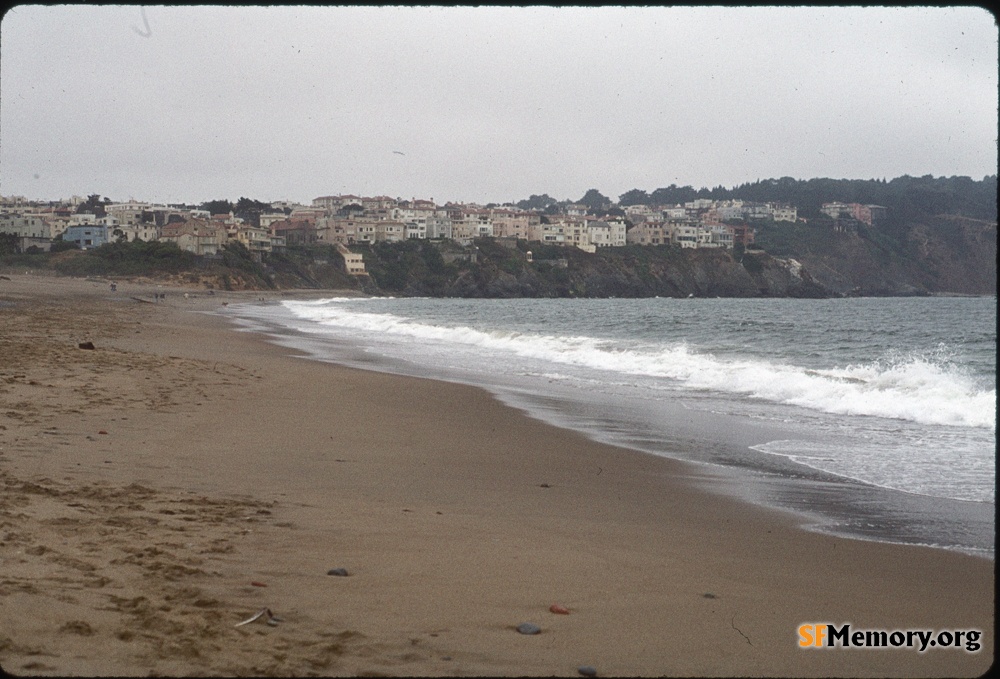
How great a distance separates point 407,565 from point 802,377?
11.9 meters

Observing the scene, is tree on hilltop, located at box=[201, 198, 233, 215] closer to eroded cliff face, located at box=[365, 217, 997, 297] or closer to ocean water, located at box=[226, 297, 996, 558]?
eroded cliff face, located at box=[365, 217, 997, 297]

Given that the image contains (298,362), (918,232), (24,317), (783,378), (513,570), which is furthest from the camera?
(918,232)

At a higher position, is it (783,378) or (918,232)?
(918,232)

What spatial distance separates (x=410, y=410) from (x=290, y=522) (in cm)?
559

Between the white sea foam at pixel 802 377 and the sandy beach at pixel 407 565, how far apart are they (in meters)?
5.30

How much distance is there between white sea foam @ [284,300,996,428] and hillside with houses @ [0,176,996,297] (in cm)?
6423

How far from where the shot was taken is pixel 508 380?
1494 cm

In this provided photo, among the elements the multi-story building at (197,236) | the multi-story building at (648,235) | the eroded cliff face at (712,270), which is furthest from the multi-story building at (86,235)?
the multi-story building at (648,235)

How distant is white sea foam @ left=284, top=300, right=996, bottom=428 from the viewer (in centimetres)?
1120

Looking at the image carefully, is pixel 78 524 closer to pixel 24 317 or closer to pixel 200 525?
pixel 200 525

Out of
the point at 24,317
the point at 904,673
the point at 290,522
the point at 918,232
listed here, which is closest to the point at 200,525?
the point at 290,522

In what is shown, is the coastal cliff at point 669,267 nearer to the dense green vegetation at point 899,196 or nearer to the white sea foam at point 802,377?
the dense green vegetation at point 899,196

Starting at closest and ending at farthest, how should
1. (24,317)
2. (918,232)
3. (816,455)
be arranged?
(816,455), (24,317), (918,232)

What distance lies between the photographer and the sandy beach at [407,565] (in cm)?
300
